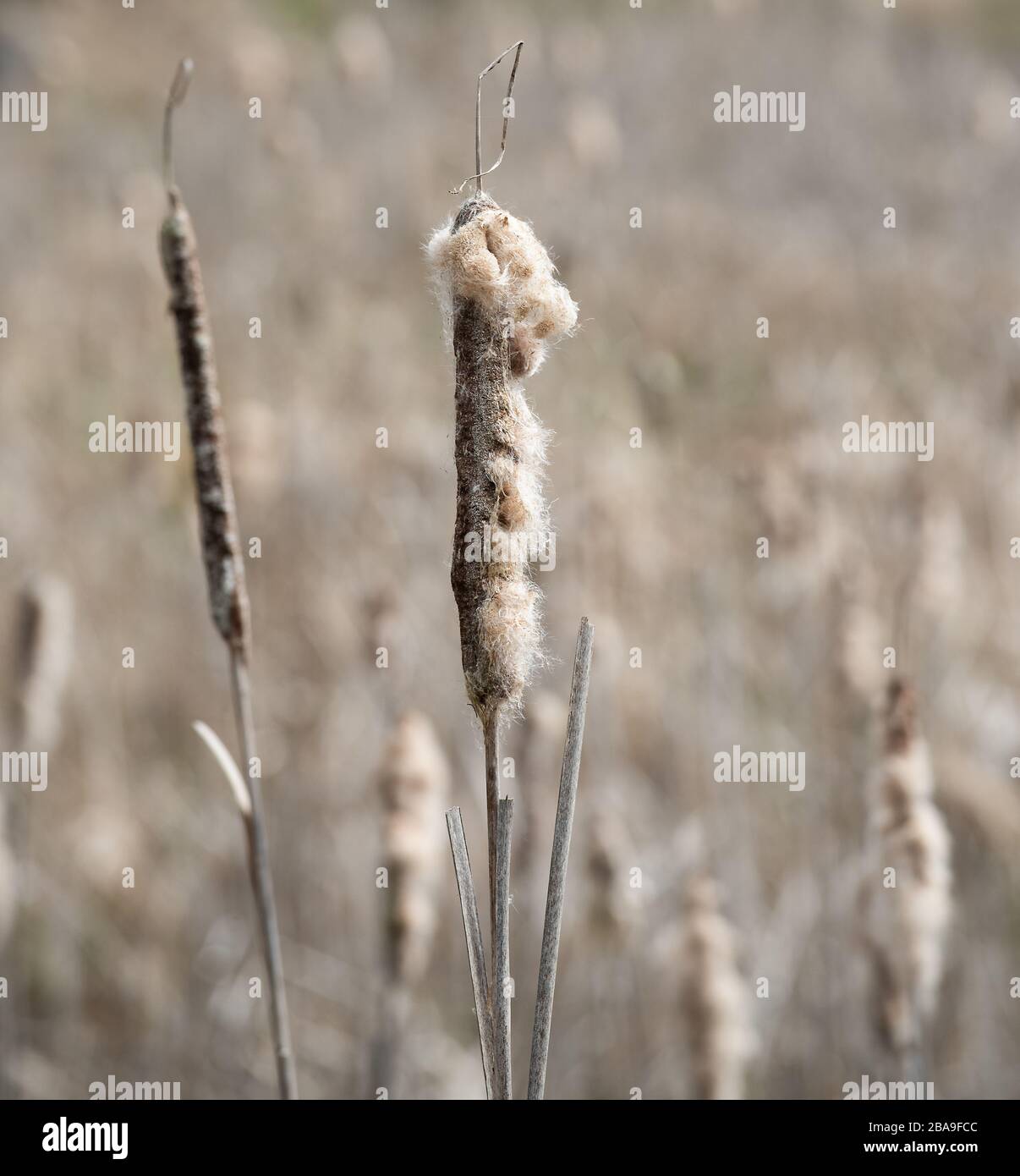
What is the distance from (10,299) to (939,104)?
8.50m

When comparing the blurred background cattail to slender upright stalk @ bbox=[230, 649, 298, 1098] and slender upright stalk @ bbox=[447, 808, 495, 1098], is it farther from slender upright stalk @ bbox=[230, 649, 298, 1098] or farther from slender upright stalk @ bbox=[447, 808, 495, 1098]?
slender upright stalk @ bbox=[447, 808, 495, 1098]

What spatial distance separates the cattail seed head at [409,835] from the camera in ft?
5.92

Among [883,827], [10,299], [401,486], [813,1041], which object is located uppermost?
[10,299]

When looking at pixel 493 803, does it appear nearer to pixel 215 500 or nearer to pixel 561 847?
pixel 561 847

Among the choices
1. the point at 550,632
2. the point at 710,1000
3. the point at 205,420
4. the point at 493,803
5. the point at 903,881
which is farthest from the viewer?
the point at 550,632

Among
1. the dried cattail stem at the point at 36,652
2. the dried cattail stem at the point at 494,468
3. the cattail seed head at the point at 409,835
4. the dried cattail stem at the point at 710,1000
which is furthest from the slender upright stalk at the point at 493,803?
the dried cattail stem at the point at 36,652

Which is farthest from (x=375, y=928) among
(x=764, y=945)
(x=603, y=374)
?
(x=603, y=374)

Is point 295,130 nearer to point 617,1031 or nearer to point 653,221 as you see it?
point 617,1031

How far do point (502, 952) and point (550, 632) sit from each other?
239 centimetres

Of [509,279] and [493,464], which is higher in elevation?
[509,279]

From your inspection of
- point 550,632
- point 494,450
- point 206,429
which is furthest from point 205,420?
point 550,632

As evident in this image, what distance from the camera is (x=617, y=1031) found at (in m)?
2.66

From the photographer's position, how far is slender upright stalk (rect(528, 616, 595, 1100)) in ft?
2.89

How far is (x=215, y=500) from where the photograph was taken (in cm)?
100
